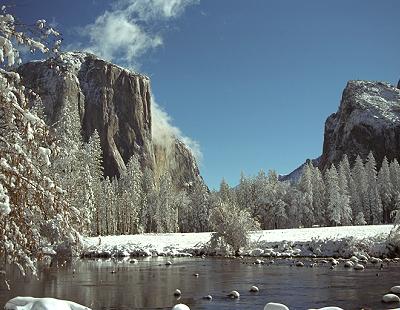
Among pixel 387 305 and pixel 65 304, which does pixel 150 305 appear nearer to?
pixel 65 304

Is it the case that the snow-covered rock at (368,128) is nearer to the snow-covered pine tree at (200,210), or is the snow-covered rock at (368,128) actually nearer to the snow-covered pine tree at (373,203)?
the snow-covered pine tree at (373,203)

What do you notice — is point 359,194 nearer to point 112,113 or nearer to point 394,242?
point 394,242

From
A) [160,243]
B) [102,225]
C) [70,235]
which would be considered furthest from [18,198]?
[102,225]

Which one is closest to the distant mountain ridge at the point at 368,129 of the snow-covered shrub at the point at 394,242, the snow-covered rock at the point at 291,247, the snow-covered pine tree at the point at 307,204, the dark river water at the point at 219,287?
the snow-covered pine tree at the point at 307,204

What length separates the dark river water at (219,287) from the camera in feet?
45.9

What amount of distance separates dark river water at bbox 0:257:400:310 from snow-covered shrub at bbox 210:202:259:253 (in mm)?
12165

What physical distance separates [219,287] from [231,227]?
19.4 metres

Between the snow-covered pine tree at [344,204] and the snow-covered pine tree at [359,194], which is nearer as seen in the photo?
the snow-covered pine tree at [344,204]

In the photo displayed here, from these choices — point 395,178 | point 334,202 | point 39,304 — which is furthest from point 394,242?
point 395,178

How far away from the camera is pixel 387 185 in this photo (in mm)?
85188

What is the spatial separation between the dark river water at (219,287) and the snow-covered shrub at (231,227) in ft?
39.9

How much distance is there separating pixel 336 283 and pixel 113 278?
34.1 ft

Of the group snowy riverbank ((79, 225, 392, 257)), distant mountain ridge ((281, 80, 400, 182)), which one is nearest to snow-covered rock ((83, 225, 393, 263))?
snowy riverbank ((79, 225, 392, 257))

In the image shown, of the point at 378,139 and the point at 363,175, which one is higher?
the point at 378,139
